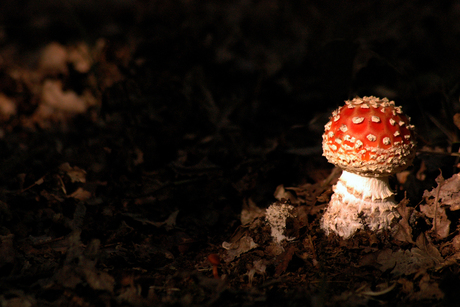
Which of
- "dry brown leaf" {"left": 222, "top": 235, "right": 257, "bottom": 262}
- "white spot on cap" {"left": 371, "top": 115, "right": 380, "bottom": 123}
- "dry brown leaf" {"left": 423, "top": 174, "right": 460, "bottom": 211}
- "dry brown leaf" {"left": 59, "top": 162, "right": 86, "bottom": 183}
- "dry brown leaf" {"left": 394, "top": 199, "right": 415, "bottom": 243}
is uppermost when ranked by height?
"white spot on cap" {"left": 371, "top": 115, "right": 380, "bottom": 123}

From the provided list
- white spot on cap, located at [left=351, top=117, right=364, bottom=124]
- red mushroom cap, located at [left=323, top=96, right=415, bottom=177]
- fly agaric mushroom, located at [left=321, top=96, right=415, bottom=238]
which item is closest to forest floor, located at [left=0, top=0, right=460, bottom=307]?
fly agaric mushroom, located at [left=321, top=96, right=415, bottom=238]

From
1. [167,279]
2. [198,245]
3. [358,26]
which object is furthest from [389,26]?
[167,279]

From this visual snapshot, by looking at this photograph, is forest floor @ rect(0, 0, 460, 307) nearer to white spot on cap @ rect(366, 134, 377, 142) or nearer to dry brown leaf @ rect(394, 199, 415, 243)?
dry brown leaf @ rect(394, 199, 415, 243)

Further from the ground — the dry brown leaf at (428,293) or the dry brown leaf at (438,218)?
the dry brown leaf at (438,218)

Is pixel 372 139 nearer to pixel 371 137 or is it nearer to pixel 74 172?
pixel 371 137

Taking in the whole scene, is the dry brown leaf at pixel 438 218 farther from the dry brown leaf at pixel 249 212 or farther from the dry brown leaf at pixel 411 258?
the dry brown leaf at pixel 249 212

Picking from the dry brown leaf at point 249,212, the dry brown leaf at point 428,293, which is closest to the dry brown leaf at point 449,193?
the dry brown leaf at point 428,293

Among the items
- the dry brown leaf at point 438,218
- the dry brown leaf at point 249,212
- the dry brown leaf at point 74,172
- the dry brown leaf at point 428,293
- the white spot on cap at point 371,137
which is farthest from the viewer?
the dry brown leaf at point 74,172
